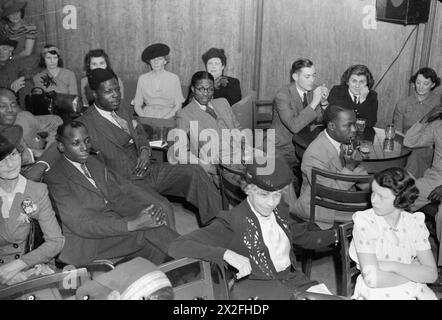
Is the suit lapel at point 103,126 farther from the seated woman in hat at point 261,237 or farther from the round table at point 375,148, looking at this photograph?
the seated woman in hat at point 261,237

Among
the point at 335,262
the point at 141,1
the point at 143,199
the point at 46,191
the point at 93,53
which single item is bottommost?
the point at 335,262

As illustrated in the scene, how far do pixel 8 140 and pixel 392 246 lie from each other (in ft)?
6.39

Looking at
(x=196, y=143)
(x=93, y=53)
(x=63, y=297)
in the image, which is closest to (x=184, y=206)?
(x=196, y=143)

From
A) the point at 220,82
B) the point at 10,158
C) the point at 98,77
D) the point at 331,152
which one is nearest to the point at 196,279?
the point at 10,158

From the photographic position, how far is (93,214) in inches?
114

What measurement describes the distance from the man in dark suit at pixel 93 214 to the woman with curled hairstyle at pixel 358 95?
2.27m

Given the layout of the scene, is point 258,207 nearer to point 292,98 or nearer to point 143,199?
point 143,199

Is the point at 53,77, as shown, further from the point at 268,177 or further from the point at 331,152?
the point at 268,177

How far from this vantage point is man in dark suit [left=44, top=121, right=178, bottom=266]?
2.83 meters

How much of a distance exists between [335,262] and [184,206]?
145cm

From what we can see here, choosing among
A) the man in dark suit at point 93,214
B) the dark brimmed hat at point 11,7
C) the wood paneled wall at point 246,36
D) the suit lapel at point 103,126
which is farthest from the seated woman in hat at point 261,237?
the dark brimmed hat at point 11,7

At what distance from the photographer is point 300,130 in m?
4.48

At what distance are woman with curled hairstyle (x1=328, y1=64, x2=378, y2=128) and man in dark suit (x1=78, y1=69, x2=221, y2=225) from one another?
159 centimetres

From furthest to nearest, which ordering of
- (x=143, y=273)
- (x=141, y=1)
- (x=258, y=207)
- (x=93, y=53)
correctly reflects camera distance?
(x=141, y=1) → (x=93, y=53) → (x=258, y=207) → (x=143, y=273)
